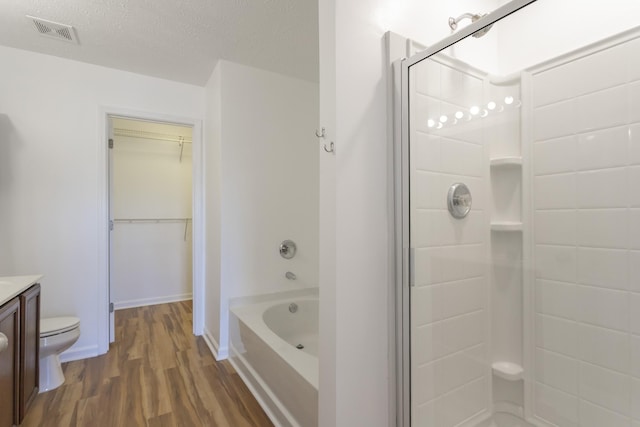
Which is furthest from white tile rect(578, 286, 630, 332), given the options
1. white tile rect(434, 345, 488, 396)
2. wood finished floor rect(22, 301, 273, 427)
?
wood finished floor rect(22, 301, 273, 427)

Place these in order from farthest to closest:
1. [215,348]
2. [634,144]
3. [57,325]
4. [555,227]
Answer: [215,348], [57,325], [555,227], [634,144]

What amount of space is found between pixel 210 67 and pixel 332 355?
7.99 ft

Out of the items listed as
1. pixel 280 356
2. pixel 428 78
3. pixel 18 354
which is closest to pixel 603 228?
pixel 428 78

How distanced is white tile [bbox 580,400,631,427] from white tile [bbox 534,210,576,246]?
2.20 feet

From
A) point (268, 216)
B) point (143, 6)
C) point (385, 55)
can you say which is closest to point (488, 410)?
point (385, 55)

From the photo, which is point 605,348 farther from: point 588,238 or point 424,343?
point 424,343

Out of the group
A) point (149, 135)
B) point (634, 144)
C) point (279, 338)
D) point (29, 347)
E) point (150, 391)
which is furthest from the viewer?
point (149, 135)

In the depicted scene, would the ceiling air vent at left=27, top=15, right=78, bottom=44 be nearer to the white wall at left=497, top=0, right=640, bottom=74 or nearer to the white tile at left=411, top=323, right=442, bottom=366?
the white wall at left=497, top=0, right=640, bottom=74

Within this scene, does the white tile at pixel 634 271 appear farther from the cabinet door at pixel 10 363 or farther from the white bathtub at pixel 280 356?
the cabinet door at pixel 10 363

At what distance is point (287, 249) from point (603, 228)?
6.67 feet

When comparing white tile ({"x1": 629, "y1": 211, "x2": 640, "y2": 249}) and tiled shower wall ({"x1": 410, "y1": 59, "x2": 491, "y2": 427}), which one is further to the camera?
tiled shower wall ({"x1": 410, "y1": 59, "x2": 491, "y2": 427})

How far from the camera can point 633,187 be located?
1164 mm

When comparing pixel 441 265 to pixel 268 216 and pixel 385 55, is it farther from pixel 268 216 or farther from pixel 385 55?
pixel 268 216

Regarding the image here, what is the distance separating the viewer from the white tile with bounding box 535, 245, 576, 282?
1.32 m
